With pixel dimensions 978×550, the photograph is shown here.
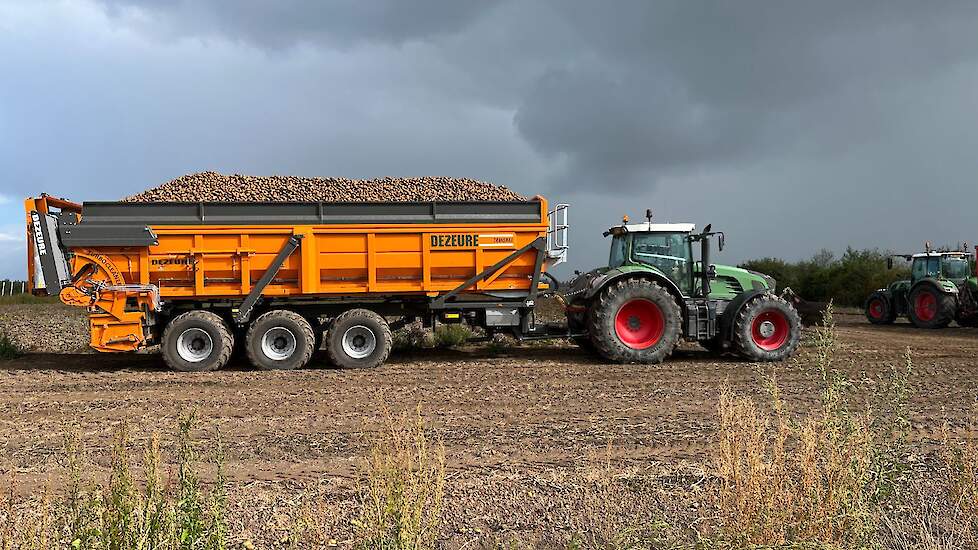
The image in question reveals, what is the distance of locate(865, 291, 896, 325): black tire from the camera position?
18062 mm

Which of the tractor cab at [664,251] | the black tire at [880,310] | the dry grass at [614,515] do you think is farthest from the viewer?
the black tire at [880,310]

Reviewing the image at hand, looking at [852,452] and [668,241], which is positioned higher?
[668,241]

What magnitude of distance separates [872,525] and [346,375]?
695cm

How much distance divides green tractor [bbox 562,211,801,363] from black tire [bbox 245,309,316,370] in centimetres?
388

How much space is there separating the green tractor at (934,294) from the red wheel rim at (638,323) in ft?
29.7

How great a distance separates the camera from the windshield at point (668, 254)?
406 inches

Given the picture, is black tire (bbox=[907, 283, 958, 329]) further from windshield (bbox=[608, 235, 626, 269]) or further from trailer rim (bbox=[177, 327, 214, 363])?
trailer rim (bbox=[177, 327, 214, 363])

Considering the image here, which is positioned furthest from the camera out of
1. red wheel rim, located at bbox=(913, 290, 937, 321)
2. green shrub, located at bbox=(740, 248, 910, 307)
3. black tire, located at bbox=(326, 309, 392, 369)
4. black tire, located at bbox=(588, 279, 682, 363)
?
green shrub, located at bbox=(740, 248, 910, 307)

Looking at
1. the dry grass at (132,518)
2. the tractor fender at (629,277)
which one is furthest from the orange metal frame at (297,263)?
the dry grass at (132,518)

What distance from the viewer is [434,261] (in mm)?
9922

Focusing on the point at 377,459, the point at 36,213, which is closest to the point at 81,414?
the point at 36,213

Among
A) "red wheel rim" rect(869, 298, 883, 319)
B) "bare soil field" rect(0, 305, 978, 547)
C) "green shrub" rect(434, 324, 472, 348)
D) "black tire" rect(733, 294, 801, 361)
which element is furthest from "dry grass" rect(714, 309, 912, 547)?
"red wheel rim" rect(869, 298, 883, 319)

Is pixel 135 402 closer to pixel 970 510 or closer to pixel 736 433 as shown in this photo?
pixel 736 433

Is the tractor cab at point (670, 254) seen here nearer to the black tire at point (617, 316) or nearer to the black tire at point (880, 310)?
the black tire at point (617, 316)
